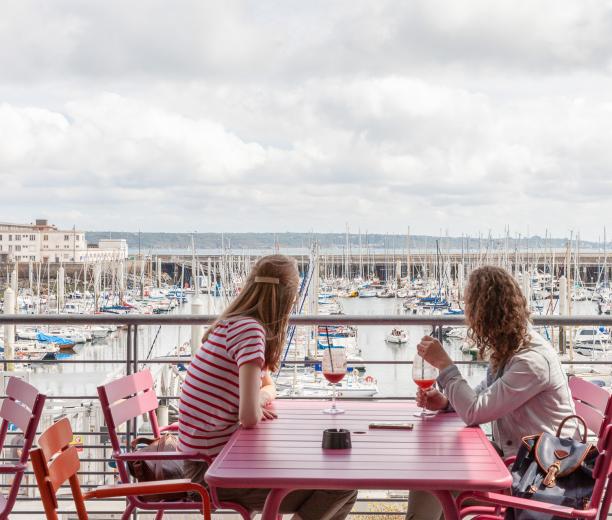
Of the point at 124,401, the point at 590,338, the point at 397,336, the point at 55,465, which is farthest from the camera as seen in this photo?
the point at 397,336

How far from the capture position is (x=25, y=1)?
35.5 ft

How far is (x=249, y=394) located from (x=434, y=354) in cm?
71

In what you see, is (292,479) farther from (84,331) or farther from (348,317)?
(84,331)

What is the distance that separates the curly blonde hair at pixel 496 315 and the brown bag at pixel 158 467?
4.11 feet

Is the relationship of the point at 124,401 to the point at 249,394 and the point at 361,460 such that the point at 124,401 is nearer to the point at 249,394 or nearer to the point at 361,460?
the point at 249,394

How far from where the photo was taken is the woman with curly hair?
111 inches

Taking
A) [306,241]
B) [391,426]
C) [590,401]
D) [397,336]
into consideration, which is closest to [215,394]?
[391,426]

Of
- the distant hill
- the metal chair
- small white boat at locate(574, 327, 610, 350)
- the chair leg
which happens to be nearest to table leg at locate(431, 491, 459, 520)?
the metal chair

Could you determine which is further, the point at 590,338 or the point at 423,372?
the point at 590,338

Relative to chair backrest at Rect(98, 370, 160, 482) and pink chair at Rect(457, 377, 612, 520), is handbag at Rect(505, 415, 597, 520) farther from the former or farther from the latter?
chair backrest at Rect(98, 370, 160, 482)

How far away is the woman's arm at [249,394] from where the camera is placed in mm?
2729

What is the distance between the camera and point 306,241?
1902 inches

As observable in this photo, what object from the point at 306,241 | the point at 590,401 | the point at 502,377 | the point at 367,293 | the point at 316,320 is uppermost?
the point at 306,241

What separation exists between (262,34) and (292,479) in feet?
45.4
